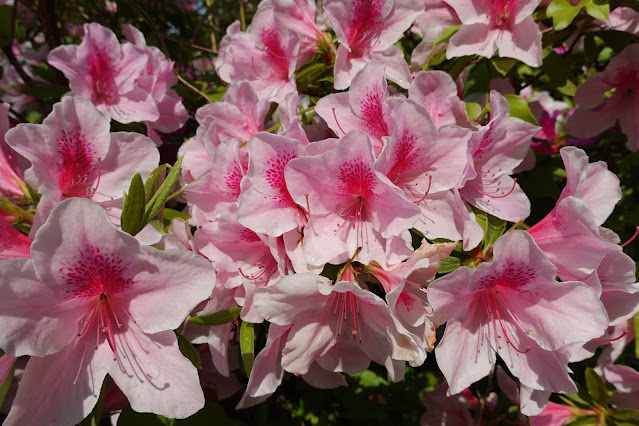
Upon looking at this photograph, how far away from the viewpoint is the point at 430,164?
3.52 feet

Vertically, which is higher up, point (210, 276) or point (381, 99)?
point (381, 99)

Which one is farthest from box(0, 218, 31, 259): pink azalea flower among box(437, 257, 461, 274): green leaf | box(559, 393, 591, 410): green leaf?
box(559, 393, 591, 410): green leaf

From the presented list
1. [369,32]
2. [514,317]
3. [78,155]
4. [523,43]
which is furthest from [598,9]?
[78,155]

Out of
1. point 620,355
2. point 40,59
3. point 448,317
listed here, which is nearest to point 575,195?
point 448,317

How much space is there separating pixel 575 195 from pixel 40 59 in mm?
2249

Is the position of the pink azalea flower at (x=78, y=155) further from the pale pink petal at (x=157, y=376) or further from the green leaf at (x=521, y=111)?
the green leaf at (x=521, y=111)

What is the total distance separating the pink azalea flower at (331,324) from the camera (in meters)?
0.92

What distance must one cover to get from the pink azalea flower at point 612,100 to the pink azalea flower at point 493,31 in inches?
19.7

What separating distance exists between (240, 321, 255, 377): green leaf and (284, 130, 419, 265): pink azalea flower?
0.74ft

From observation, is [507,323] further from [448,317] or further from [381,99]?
[381,99]

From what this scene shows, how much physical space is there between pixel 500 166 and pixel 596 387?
812mm

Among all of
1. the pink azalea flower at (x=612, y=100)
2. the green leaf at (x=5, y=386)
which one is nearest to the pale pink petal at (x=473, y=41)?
the pink azalea flower at (x=612, y=100)

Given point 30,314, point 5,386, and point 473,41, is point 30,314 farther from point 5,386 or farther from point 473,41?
point 473,41

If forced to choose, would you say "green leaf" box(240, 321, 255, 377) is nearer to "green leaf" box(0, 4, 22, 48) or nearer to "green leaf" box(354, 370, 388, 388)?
"green leaf" box(354, 370, 388, 388)
